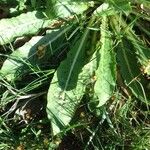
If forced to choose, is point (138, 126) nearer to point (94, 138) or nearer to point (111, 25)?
point (94, 138)

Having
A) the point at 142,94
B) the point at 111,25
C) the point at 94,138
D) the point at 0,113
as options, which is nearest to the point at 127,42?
the point at 111,25

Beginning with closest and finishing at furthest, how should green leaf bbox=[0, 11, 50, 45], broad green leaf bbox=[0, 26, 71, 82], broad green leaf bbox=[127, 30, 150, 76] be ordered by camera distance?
broad green leaf bbox=[127, 30, 150, 76]
broad green leaf bbox=[0, 26, 71, 82]
green leaf bbox=[0, 11, 50, 45]

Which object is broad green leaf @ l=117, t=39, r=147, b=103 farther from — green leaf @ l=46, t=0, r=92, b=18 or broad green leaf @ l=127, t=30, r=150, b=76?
green leaf @ l=46, t=0, r=92, b=18

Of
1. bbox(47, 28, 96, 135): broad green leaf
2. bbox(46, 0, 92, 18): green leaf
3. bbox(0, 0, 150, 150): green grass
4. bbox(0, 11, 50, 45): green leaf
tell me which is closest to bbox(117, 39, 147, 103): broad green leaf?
bbox(0, 0, 150, 150): green grass

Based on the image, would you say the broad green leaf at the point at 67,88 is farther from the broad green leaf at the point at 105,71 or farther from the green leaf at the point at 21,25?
the green leaf at the point at 21,25

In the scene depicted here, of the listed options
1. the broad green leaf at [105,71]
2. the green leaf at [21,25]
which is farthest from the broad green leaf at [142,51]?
the green leaf at [21,25]
